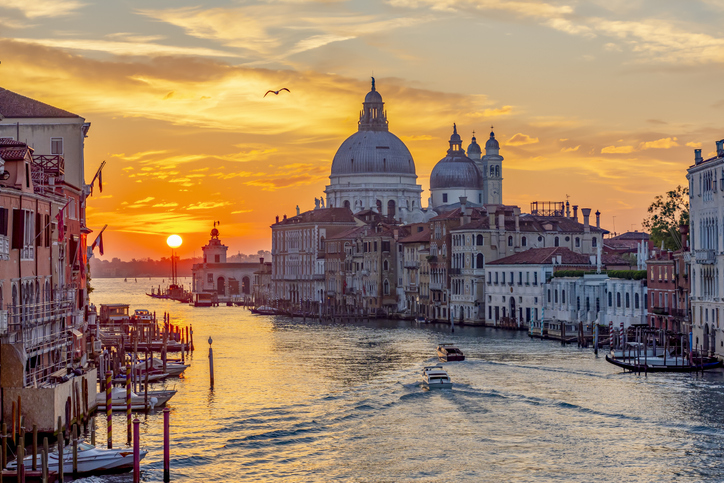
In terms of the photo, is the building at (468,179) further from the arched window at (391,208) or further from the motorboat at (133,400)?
the motorboat at (133,400)

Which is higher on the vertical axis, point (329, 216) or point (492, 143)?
point (492, 143)

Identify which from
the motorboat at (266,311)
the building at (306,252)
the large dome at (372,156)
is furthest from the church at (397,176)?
the motorboat at (266,311)

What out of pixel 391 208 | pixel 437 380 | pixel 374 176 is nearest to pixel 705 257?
pixel 437 380

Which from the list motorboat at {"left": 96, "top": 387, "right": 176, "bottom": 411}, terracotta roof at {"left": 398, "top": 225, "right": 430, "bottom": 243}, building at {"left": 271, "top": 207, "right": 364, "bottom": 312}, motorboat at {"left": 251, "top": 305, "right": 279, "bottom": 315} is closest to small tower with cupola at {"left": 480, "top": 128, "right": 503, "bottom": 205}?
building at {"left": 271, "top": 207, "right": 364, "bottom": 312}

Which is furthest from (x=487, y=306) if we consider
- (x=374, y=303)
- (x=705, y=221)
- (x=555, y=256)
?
(x=705, y=221)

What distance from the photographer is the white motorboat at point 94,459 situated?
83.0 ft

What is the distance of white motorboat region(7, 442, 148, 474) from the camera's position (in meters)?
25.3

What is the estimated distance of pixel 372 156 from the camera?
452 feet

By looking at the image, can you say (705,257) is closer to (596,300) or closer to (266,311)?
(596,300)

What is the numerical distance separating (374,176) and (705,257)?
300ft

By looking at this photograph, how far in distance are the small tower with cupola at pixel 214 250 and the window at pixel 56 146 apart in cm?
11893

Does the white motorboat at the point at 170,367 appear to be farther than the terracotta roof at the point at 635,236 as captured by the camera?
No

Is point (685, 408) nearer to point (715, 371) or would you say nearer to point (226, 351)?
point (715, 371)

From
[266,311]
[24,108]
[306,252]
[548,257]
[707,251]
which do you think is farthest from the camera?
[306,252]
